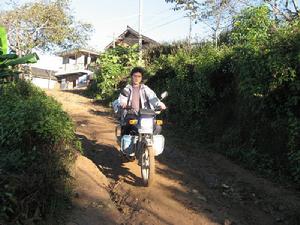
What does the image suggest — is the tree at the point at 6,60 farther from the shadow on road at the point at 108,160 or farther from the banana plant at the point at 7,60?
the shadow on road at the point at 108,160

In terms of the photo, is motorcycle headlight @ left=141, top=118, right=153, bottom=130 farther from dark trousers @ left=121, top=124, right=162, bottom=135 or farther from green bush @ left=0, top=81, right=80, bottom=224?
green bush @ left=0, top=81, right=80, bottom=224

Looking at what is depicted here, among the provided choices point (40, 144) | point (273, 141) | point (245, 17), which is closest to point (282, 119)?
point (273, 141)

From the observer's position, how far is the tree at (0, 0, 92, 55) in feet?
120

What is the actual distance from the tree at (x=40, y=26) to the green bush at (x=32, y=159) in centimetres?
2989

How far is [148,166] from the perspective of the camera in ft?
25.2

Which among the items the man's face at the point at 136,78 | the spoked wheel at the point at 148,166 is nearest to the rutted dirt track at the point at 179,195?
the spoked wheel at the point at 148,166

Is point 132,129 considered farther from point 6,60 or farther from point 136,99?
point 6,60

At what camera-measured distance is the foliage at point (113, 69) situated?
2092 centimetres

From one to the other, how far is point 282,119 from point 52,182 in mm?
5053

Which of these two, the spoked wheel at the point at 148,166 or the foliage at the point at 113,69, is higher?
the foliage at the point at 113,69

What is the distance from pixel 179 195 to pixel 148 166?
694 millimetres

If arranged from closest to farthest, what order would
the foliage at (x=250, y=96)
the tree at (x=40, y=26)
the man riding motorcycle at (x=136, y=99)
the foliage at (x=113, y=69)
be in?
the man riding motorcycle at (x=136, y=99) < the foliage at (x=250, y=96) < the foliage at (x=113, y=69) < the tree at (x=40, y=26)

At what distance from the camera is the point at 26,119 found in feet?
22.4

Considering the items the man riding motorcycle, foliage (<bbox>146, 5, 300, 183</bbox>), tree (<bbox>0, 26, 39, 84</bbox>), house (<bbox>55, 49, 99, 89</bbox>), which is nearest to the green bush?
the man riding motorcycle
